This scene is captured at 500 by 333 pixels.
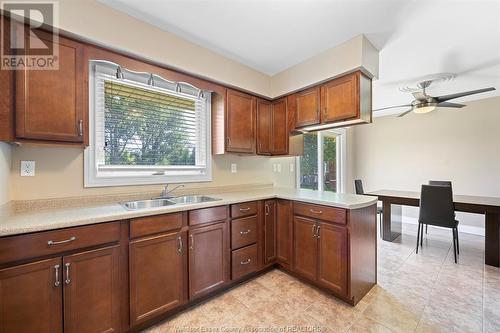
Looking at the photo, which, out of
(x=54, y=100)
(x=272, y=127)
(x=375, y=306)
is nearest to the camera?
(x=54, y=100)

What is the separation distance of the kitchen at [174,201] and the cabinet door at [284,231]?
0.06ft

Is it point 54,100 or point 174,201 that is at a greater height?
point 54,100

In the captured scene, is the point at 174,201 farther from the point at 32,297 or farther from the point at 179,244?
the point at 32,297

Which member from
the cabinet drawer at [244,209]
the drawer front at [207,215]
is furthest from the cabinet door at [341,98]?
the drawer front at [207,215]

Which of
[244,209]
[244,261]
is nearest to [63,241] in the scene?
[244,209]

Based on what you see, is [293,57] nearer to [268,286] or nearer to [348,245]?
Result: [348,245]

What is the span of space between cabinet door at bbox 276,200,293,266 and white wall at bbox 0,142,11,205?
91.4 inches

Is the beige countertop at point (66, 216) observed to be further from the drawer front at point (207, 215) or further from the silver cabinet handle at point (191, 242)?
the silver cabinet handle at point (191, 242)

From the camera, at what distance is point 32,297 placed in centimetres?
123

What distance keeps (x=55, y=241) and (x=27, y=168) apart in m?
0.77

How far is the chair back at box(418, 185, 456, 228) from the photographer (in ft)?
9.60

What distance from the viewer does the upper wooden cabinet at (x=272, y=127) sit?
9.76 feet

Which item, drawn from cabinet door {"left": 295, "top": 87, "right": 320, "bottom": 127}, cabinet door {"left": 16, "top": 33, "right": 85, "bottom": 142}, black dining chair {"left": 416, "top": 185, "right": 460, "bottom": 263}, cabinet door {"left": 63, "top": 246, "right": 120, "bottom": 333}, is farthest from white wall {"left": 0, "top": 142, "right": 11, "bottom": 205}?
black dining chair {"left": 416, "top": 185, "right": 460, "bottom": 263}

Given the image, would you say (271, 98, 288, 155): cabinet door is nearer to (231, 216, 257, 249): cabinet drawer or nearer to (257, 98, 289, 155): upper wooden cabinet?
(257, 98, 289, 155): upper wooden cabinet
